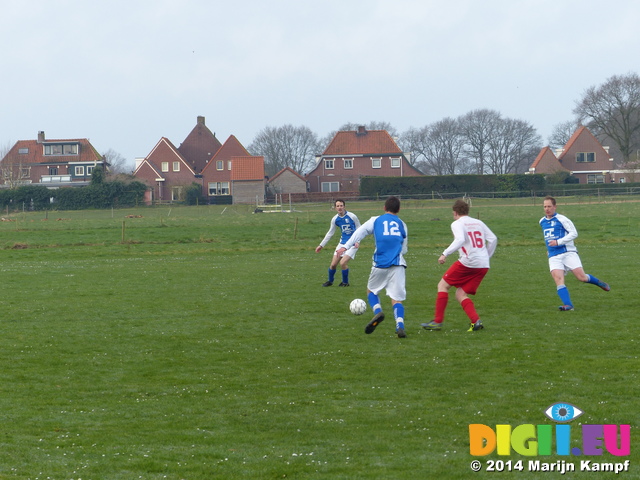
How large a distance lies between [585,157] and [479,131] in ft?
68.0

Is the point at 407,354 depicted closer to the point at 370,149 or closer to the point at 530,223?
the point at 530,223

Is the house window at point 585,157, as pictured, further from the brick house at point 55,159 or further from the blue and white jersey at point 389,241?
the blue and white jersey at point 389,241

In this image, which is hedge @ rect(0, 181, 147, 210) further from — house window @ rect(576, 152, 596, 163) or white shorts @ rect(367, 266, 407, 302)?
white shorts @ rect(367, 266, 407, 302)

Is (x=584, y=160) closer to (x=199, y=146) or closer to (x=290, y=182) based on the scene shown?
(x=290, y=182)

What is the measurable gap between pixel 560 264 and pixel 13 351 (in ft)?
28.7

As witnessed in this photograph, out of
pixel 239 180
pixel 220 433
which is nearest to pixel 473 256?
pixel 220 433

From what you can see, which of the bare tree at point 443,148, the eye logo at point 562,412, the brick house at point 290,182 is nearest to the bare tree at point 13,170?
the brick house at point 290,182

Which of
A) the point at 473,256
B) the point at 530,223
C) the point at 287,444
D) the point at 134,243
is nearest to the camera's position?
the point at 287,444

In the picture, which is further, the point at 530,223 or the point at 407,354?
the point at 530,223

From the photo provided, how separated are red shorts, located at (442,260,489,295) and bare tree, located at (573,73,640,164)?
84982mm

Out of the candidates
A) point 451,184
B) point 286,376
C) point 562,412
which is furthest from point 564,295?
point 451,184

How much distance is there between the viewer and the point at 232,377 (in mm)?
8773

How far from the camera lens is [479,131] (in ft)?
379

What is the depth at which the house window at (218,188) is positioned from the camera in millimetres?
93375
